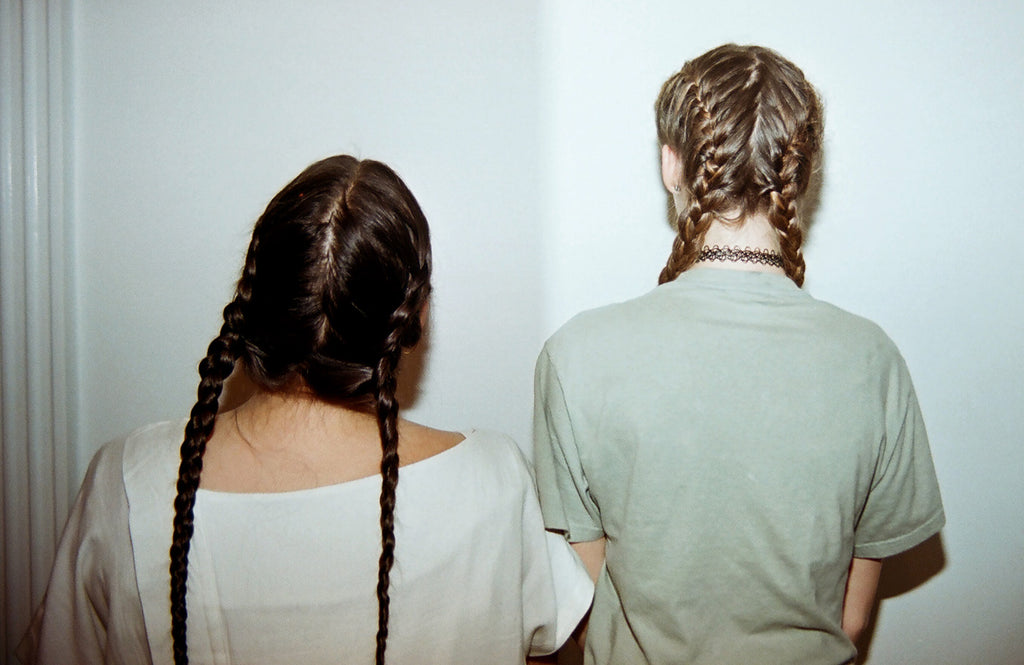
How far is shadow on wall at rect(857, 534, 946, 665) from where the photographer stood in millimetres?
1271

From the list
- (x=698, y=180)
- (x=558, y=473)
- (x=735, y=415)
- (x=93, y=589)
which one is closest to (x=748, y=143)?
(x=698, y=180)

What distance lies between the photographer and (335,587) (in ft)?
2.43

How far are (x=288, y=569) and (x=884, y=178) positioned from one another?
1.19 meters

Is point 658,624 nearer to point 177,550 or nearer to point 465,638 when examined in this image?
point 465,638

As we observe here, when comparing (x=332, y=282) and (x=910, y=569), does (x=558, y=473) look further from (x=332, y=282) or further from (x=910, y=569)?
(x=910, y=569)

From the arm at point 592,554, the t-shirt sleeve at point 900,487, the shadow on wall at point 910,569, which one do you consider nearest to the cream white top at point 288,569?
the arm at point 592,554

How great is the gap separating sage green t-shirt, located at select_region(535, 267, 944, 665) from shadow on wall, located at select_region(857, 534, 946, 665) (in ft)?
1.84

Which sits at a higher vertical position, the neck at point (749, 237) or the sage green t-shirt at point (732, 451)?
the neck at point (749, 237)

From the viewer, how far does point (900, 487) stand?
0.85 meters

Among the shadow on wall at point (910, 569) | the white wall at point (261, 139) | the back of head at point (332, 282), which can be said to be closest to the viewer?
the back of head at point (332, 282)

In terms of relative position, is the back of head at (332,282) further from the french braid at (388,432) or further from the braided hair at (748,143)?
the braided hair at (748,143)

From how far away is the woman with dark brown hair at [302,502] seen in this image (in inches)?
28.3

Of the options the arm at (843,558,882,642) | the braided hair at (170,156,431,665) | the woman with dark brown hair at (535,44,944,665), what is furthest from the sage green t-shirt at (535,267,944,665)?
the braided hair at (170,156,431,665)

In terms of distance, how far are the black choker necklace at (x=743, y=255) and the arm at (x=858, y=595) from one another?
18.5 inches
